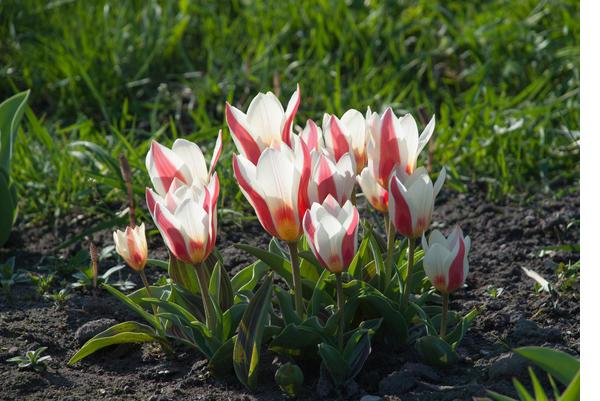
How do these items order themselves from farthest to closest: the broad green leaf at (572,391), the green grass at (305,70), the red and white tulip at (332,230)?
the green grass at (305,70)
the red and white tulip at (332,230)
the broad green leaf at (572,391)

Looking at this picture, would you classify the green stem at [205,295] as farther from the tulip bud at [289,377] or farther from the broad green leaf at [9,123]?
the broad green leaf at [9,123]

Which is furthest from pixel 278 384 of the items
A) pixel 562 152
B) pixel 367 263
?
pixel 562 152

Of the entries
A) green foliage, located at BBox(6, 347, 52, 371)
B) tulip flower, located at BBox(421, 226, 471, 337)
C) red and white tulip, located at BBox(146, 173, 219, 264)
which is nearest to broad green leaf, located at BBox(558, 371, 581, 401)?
tulip flower, located at BBox(421, 226, 471, 337)

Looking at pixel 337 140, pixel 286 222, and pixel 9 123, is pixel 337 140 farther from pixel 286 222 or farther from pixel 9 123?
pixel 9 123

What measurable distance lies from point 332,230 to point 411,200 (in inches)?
7.6

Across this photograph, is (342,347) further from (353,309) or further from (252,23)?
(252,23)

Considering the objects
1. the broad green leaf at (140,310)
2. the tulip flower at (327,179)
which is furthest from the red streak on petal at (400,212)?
the broad green leaf at (140,310)

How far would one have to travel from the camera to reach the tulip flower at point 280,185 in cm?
189

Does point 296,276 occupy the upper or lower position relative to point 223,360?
upper

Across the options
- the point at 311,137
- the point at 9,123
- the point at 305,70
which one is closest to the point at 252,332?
the point at 311,137

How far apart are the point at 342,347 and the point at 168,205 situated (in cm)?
50

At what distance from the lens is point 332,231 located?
1862 mm

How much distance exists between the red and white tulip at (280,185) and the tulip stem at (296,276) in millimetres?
50

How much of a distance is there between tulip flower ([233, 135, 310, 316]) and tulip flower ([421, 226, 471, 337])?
0.27 m
